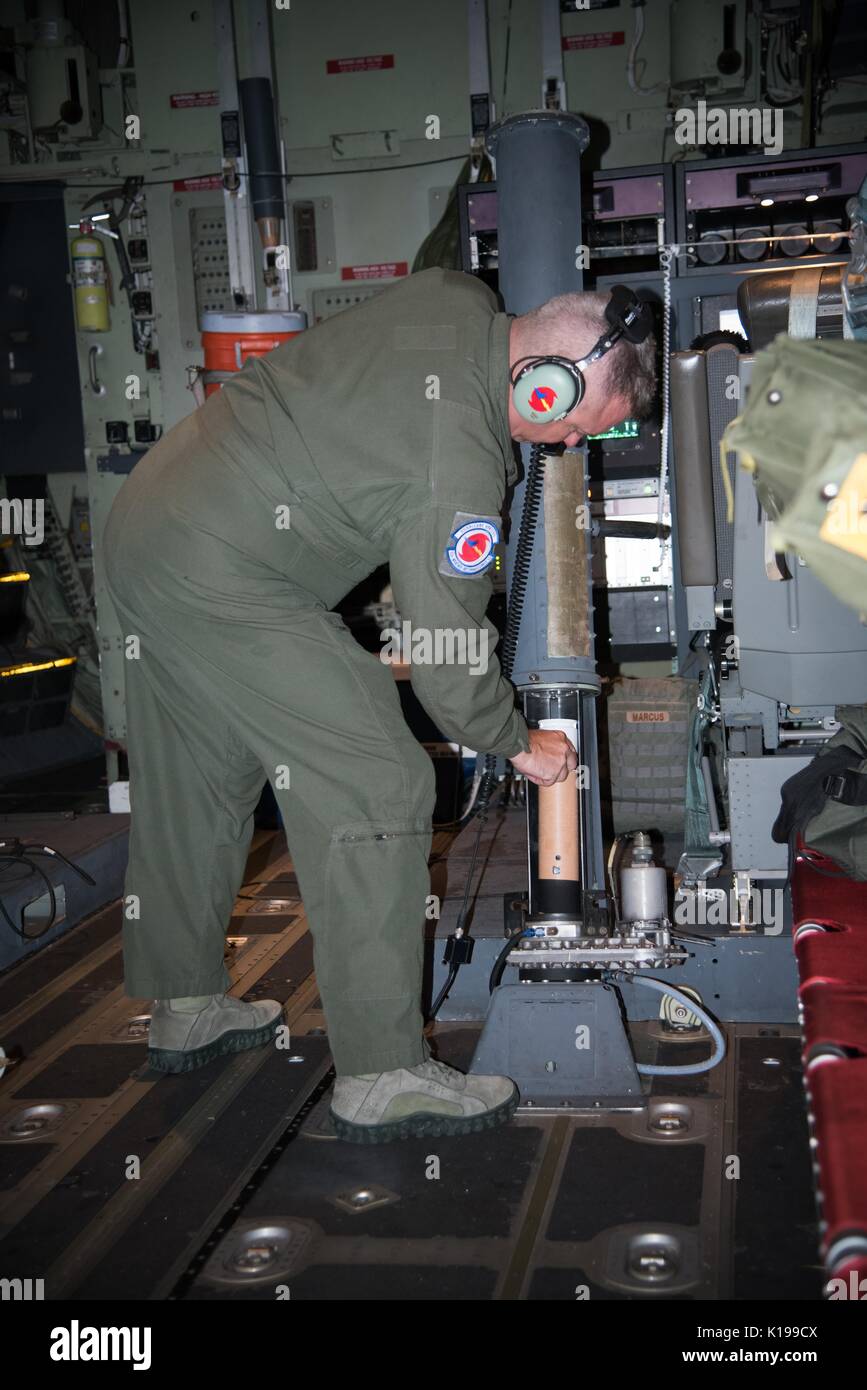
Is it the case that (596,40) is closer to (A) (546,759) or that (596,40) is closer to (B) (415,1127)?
(A) (546,759)

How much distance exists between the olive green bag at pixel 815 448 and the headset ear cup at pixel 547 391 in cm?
66

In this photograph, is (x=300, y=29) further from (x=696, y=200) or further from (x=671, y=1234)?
(x=671, y=1234)

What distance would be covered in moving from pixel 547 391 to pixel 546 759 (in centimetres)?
76

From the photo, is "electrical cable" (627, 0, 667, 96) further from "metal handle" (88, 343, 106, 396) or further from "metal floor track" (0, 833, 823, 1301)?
"metal floor track" (0, 833, 823, 1301)

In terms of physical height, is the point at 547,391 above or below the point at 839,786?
above

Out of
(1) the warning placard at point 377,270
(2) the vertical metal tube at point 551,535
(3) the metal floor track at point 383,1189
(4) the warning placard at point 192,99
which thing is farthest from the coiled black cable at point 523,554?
(4) the warning placard at point 192,99

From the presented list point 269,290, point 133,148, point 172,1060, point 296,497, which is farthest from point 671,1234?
point 133,148

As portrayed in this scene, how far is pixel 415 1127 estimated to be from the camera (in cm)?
234

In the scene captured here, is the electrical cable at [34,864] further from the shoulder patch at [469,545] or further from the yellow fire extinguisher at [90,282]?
the yellow fire extinguisher at [90,282]

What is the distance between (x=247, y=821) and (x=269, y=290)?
403 cm

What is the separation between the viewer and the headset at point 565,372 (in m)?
2.13
